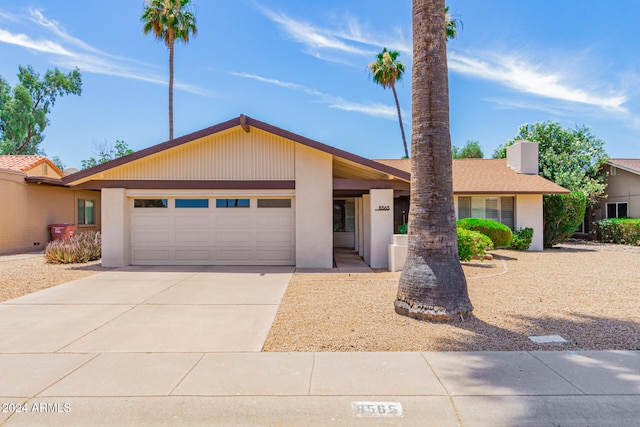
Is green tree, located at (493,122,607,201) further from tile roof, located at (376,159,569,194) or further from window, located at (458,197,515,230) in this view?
window, located at (458,197,515,230)

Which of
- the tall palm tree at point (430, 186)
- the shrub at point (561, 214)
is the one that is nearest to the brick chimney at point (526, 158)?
the shrub at point (561, 214)

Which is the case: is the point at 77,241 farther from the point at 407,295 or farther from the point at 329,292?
the point at 407,295

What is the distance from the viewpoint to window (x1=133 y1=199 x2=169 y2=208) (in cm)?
1313

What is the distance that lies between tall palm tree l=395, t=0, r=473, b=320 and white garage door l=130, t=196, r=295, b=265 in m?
6.61

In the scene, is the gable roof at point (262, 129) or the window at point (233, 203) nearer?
the gable roof at point (262, 129)

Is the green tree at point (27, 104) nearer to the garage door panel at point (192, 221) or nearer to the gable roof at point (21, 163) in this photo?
the gable roof at point (21, 163)

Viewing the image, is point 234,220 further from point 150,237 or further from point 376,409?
point 376,409

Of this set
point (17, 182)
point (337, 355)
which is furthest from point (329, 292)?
point (17, 182)

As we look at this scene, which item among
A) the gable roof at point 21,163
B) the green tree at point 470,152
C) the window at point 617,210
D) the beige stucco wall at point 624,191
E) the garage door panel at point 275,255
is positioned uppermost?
the green tree at point 470,152

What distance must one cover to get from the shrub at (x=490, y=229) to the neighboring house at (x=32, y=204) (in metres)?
15.7

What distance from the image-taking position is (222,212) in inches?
512

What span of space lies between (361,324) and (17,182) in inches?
666

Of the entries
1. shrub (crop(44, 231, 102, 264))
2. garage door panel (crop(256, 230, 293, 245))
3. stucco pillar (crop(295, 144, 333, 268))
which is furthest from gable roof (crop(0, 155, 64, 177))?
stucco pillar (crop(295, 144, 333, 268))

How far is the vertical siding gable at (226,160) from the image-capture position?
1260 cm
